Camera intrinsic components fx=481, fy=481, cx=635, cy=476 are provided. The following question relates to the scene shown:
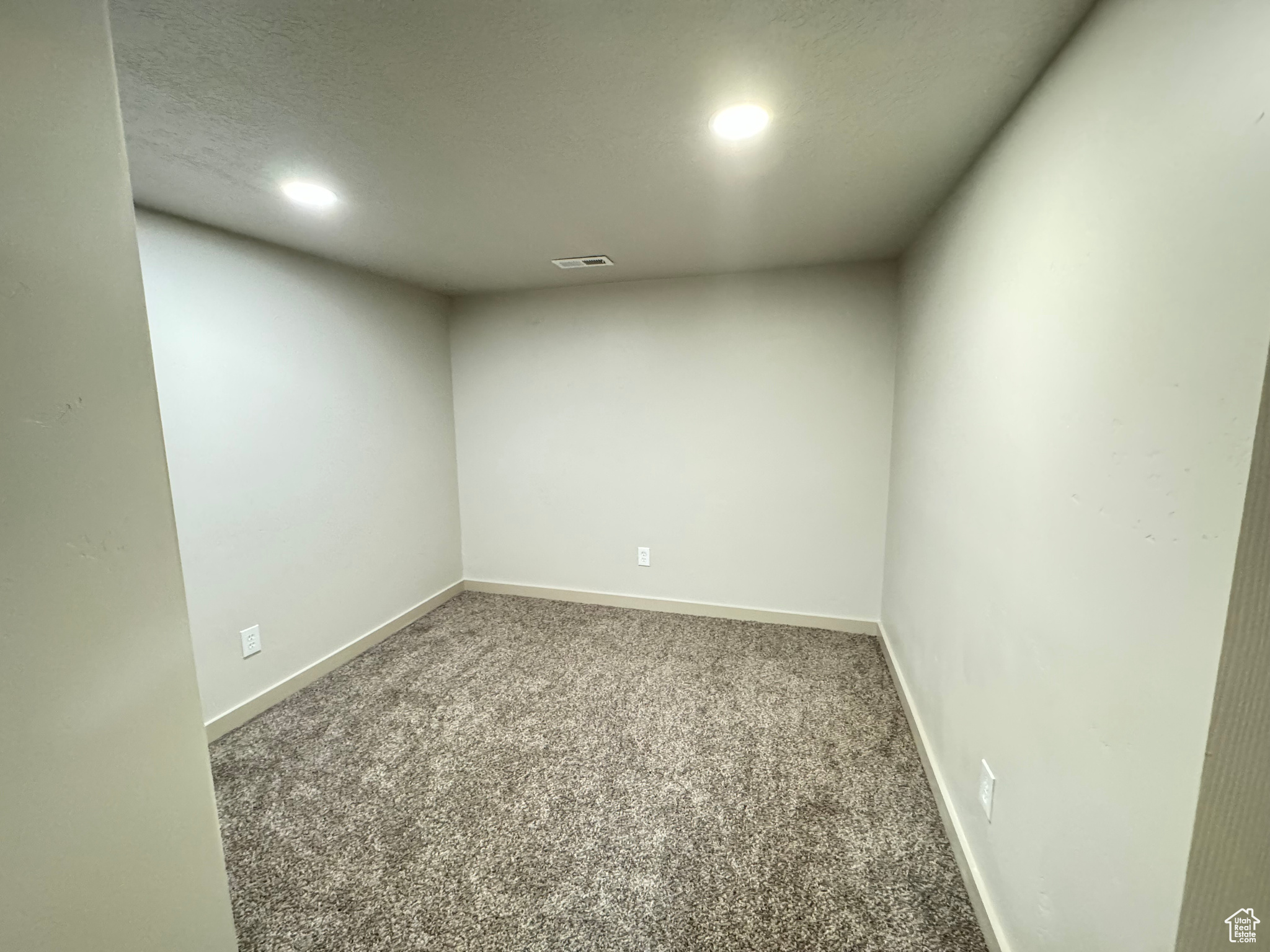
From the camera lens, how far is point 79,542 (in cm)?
70

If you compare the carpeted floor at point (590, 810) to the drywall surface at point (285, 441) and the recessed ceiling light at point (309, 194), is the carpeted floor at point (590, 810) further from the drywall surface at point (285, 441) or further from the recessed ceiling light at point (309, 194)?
the recessed ceiling light at point (309, 194)

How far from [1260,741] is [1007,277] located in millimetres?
1067

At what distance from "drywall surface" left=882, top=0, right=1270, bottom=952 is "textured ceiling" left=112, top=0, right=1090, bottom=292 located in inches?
9.8

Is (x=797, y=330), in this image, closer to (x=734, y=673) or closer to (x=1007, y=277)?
(x=1007, y=277)

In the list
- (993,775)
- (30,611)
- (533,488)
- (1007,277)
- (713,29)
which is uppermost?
(713,29)

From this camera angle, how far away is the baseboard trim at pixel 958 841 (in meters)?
1.20

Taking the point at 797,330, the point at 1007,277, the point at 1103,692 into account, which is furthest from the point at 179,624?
the point at 797,330

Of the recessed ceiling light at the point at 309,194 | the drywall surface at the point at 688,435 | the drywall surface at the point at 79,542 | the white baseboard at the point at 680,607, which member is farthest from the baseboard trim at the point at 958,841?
the recessed ceiling light at the point at 309,194

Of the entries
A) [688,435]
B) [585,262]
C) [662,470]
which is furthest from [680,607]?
[585,262]

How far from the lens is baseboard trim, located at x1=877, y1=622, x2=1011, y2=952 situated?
1198mm

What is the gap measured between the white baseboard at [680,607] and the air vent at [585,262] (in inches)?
82.3

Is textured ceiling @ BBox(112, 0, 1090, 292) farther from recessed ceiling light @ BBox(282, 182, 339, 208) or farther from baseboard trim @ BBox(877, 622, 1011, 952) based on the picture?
baseboard trim @ BBox(877, 622, 1011, 952)

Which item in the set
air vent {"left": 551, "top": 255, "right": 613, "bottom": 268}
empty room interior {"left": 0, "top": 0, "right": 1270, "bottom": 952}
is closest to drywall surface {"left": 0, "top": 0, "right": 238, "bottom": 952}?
empty room interior {"left": 0, "top": 0, "right": 1270, "bottom": 952}

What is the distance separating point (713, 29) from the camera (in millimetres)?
952
